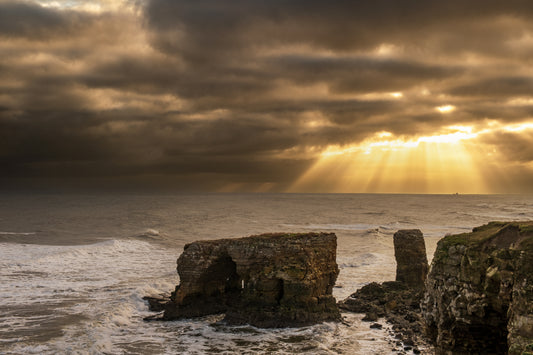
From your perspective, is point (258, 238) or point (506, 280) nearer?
point (506, 280)

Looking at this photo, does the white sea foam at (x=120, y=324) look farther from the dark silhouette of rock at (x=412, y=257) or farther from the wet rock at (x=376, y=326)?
the dark silhouette of rock at (x=412, y=257)

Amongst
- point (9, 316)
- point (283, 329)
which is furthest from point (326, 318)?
point (9, 316)

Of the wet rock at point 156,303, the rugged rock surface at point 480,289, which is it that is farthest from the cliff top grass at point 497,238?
the wet rock at point 156,303

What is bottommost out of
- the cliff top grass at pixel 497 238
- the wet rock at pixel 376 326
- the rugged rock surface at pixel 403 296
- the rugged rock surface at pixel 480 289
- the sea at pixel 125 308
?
the sea at pixel 125 308

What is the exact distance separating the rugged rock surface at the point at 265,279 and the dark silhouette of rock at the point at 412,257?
7.79 metres

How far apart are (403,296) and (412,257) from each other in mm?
3885

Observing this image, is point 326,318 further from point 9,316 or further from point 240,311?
point 9,316

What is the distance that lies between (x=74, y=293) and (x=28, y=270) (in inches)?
498

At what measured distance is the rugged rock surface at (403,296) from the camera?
947 inches

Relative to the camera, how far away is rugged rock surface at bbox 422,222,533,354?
12.5 metres

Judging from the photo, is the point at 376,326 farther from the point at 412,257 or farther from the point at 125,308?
the point at 125,308

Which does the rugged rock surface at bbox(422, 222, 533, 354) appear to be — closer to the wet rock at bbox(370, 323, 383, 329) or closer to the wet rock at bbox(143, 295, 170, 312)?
the wet rock at bbox(370, 323, 383, 329)

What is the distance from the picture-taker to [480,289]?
46.8ft

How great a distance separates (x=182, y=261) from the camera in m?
27.2
